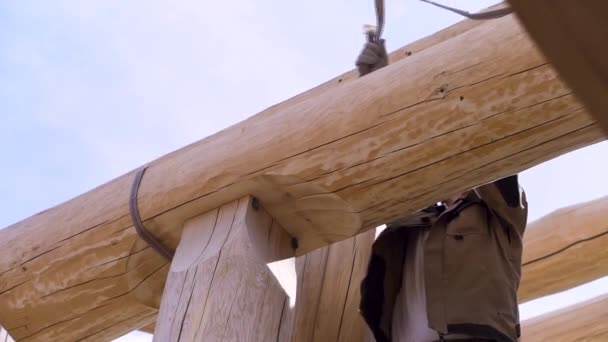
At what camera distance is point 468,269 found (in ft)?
7.26

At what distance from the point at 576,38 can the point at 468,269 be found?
1738 millimetres

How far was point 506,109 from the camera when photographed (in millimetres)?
1739

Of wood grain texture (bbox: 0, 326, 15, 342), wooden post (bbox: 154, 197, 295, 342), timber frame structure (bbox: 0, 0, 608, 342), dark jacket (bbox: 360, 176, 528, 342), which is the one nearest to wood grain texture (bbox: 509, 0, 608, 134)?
timber frame structure (bbox: 0, 0, 608, 342)

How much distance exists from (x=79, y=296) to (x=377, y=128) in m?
0.92

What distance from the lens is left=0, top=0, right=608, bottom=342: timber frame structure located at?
1775mm

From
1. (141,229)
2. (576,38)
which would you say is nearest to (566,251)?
(141,229)

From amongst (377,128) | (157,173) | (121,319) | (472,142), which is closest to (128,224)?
(157,173)

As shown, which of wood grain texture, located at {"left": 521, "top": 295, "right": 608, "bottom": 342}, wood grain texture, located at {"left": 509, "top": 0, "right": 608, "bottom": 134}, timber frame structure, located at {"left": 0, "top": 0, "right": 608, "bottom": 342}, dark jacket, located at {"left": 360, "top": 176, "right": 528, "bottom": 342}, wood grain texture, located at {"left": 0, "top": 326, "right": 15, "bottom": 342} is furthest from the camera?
wood grain texture, located at {"left": 521, "top": 295, "right": 608, "bottom": 342}

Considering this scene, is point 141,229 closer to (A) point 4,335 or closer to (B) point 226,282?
(B) point 226,282

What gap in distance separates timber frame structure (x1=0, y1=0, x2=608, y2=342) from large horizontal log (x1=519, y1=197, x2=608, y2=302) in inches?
56.0

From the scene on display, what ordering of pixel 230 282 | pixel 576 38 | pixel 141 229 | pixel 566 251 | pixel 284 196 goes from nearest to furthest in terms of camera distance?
pixel 576 38, pixel 230 282, pixel 284 196, pixel 141 229, pixel 566 251

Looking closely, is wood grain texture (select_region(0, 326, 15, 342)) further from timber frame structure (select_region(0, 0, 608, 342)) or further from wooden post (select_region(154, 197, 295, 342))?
wooden post (select_region(154, 197, 295, 342))

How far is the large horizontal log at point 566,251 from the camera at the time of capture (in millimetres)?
3637

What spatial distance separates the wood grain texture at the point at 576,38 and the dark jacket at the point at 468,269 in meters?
1.62
